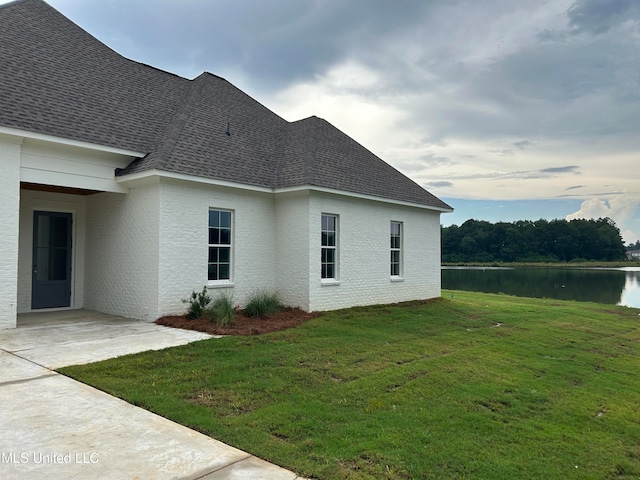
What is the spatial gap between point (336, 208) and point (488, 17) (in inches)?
303

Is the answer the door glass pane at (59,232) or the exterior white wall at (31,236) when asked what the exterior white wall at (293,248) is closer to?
the exterior white wall at (31,236)

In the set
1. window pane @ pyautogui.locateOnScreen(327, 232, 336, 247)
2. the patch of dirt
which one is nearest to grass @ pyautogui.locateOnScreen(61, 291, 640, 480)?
the patch of dirt

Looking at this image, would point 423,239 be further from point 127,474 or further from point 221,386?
point 127,474

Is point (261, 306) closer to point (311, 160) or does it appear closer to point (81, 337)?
point (81, 337)

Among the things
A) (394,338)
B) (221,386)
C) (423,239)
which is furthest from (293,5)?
(221,386)

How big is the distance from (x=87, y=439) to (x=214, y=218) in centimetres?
864

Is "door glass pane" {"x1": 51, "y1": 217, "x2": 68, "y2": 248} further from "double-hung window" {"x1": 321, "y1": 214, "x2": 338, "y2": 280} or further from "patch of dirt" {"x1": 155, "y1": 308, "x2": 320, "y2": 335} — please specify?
"double-hung window" {"x1": 321, "y1": 214, "x2": 338, "y2": 280}

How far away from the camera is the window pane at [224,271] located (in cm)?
1241

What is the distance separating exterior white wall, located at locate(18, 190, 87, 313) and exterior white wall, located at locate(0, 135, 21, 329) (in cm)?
251

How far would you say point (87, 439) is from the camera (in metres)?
4.00

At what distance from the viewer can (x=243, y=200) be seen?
12.8 meters

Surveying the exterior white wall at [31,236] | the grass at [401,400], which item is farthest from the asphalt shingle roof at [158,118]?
the grass at [401,400]

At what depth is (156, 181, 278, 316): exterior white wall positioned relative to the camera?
1096 cm

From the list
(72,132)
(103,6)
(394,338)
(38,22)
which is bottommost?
(394,338)
